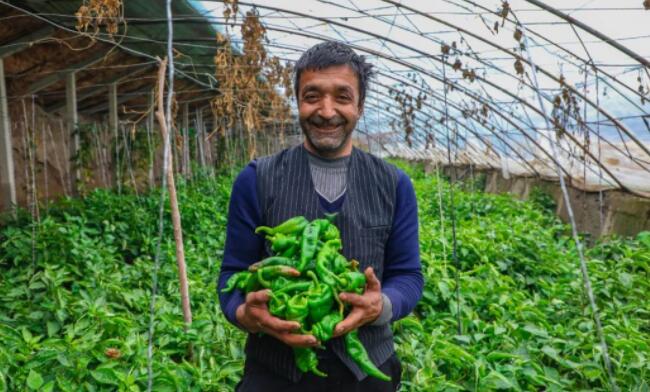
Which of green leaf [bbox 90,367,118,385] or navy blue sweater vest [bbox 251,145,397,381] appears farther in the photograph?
green leaf [bbox 90,367,118,385]

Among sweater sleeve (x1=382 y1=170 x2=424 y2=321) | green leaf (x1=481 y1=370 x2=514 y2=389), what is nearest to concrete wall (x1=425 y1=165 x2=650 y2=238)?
green leaf (x1=481 y1=370 x2=514 y2=389)

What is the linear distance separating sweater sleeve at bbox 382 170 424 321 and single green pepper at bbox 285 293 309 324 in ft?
1.10

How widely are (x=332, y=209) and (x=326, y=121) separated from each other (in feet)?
0.80

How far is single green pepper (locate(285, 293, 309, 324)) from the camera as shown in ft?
4.15

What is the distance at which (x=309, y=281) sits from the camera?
135 centimetres

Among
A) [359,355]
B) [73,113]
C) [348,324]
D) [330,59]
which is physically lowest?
[359,355]

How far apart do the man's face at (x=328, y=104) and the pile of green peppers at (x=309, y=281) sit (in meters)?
0.23

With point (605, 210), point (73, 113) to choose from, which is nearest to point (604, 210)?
point (605, 210)

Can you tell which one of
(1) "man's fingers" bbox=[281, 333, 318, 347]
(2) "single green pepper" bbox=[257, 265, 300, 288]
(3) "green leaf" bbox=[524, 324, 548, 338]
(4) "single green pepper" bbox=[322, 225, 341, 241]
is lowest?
(3) "green leaf" bbox=[524, 324, 548, 338]

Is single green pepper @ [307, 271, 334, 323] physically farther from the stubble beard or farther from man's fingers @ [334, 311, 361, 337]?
the stubble beard

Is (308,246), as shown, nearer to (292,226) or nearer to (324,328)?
(292,226)

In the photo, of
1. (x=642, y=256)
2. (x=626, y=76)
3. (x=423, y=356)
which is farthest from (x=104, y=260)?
(x=626, y=76)

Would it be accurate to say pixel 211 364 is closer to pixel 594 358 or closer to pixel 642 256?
pixel 594 358

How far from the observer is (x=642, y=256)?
178 inches
